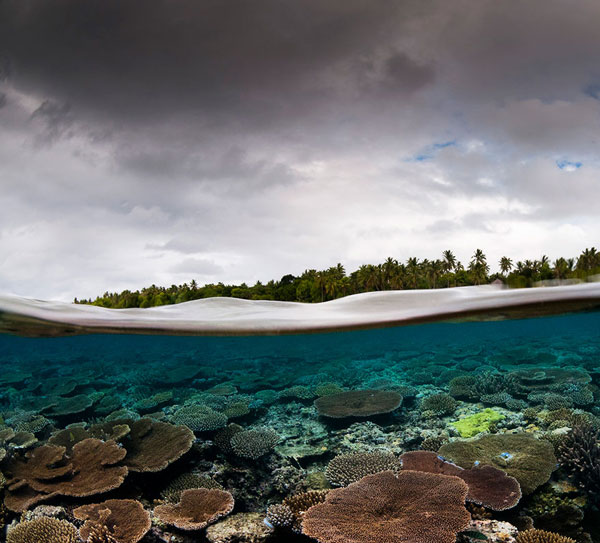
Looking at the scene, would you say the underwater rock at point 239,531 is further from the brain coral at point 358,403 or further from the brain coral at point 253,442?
the brain coral at point 358,403

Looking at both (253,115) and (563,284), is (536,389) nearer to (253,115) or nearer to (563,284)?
(563,284)

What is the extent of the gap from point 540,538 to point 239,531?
13.5 feet

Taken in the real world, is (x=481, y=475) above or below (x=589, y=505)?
above

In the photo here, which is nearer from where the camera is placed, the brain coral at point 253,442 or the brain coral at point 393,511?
the brain coral at point 393,511

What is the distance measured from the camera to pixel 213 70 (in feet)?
26.2

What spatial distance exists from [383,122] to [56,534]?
30.5ft

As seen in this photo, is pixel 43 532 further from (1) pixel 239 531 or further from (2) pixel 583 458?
(2) pixel 583 458

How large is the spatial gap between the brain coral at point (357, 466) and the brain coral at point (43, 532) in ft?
13.4

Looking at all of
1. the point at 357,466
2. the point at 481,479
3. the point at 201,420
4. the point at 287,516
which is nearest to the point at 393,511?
the point at 287,516

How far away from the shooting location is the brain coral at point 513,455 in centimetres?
675

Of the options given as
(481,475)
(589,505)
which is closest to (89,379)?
(481,475)

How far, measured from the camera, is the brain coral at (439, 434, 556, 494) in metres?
6.75

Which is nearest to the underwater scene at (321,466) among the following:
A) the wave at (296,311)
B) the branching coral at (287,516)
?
the branching coral at (287,516)

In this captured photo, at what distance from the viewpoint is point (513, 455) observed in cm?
737
